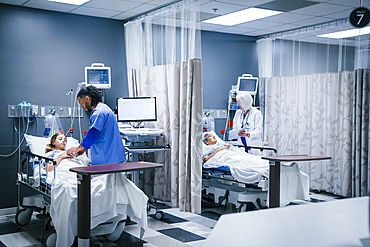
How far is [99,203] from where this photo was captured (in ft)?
10.6

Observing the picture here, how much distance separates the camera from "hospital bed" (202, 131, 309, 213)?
4.20 metres

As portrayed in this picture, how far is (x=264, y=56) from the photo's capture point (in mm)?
6832

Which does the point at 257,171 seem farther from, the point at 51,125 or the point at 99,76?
the point at 51,125

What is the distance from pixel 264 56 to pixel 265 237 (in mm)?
6126

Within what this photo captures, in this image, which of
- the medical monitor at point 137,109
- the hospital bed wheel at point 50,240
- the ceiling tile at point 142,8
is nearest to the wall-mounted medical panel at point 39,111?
the medical monitor at point 137,109

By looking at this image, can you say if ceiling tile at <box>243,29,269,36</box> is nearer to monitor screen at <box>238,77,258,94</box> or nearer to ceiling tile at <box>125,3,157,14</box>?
monitor screen at <box>238,77,258,94</box>

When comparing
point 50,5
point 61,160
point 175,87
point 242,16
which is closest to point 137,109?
point 175,87

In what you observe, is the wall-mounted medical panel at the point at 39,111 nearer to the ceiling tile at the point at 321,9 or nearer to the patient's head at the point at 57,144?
the patient's head at the point at 57,144

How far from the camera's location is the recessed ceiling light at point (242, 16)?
5309 mm

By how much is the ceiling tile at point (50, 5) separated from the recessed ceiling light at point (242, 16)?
79.1 inches

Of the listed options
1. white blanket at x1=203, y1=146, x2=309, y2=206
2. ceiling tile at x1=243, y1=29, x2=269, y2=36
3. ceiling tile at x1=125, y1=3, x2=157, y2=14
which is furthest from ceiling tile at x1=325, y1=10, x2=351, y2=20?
ceiling tile at x1=125, y1=3, x2=157, y2=14

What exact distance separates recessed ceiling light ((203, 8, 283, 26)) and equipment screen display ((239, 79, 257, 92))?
42.4 inches

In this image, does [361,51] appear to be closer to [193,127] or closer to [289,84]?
[289,84]

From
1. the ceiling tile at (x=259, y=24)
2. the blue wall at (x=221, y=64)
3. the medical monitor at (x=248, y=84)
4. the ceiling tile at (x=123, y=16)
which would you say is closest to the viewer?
the ceiling tile at (x=123, y=16)
